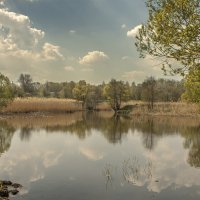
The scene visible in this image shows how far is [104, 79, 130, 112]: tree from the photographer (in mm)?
97312

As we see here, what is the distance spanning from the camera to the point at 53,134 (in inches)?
1714

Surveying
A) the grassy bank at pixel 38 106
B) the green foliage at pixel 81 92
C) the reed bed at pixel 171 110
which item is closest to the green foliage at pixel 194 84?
the grassy bank at pixel 38 106

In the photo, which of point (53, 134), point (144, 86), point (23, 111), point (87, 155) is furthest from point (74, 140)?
point (144, 86)

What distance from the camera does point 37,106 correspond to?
254ft

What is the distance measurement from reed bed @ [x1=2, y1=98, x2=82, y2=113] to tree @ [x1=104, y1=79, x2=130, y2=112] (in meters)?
11.2

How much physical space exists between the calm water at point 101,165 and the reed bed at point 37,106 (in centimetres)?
2871

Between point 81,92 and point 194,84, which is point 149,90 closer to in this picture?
point 81,92

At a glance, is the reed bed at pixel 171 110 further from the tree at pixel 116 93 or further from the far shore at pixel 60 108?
the tree at pixel 116 93

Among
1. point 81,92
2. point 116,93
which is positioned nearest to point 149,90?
point 116,93

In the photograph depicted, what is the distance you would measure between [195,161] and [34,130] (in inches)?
1010

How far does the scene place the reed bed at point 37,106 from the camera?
7046cm

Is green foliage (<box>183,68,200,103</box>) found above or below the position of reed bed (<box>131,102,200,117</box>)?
A: above

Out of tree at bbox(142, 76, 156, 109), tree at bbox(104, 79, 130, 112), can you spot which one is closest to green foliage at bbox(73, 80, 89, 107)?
tree at bbox(104, 79, 130, 112)

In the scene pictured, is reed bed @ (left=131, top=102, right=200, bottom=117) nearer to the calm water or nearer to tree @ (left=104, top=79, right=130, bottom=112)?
tree @ (left=104, top=79, right=130, bottom=112)
